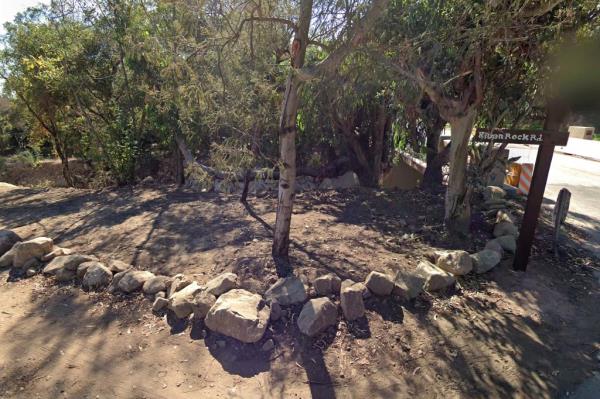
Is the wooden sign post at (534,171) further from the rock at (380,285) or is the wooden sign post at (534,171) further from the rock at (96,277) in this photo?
the rock at (96,277)

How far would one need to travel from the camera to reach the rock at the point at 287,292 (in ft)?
11.9

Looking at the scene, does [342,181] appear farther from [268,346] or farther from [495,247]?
[268,346]

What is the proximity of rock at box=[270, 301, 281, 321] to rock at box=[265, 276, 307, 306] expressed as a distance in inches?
2.9

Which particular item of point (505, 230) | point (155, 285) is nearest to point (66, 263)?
point (155, 285)

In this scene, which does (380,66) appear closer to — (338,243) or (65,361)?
(338,243)

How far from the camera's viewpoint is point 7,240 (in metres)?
4.99

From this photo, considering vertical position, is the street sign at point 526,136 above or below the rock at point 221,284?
above

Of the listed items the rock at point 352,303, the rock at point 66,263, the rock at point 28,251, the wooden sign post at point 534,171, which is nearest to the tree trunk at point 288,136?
the rock at point 352,303

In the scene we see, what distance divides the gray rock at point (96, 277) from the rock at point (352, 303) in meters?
2.61

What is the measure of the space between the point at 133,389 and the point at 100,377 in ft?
1.08

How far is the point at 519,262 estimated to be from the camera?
4.72 m

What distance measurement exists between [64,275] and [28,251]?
0.76 m

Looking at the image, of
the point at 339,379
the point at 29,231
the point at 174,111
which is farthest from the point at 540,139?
the point at 29,231

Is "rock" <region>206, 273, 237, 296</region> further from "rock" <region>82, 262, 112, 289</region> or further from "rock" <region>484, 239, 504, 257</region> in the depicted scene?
"rock" <region>484, 239, 504, 257</region>
